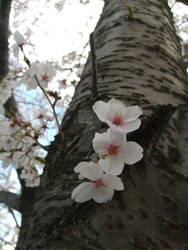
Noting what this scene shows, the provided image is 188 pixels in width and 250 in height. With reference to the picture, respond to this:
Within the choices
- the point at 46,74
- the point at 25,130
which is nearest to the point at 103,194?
the point at 25,130

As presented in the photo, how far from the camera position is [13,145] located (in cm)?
156

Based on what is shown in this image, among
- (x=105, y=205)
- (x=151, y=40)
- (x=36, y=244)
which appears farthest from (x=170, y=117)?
(x=151, y=40)

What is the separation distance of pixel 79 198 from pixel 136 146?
0.18 meters

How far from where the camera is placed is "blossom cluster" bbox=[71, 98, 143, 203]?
58cm

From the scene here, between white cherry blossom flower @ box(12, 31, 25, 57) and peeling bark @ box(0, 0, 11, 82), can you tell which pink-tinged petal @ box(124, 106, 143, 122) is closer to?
white cherry blossom flower @ box(12, 31, 25, 57)

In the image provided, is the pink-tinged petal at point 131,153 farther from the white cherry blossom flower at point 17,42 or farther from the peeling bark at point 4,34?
the peeling bark at point 4,34

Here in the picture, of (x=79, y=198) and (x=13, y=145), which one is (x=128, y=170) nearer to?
(x=79, y=198)

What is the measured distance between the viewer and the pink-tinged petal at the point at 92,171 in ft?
1.95

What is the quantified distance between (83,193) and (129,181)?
11cm

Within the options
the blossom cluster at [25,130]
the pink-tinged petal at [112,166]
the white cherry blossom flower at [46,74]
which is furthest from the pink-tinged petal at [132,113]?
the white cherry blossom flower at [46,74]

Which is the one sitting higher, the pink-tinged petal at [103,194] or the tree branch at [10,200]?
the pink-tinged petal at [103,194]

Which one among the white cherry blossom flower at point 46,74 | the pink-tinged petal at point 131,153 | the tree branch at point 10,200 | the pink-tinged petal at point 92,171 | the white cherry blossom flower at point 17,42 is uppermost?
the white cherry blossom flower at point 17,42

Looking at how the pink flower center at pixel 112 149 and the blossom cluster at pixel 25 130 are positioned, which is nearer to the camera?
the pink flower center at pixel 112 149

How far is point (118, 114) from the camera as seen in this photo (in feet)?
2.08
